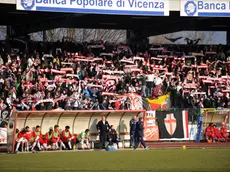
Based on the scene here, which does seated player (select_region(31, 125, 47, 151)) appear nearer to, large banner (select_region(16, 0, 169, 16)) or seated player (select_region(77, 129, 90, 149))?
seated player (select_region(77, 129, 90, 149))

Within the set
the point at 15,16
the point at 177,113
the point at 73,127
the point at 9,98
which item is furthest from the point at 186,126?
the point at 15,16

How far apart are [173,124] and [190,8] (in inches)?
276

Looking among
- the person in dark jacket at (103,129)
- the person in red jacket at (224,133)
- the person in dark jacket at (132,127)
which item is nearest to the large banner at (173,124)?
the person in red jacket at (224,133)

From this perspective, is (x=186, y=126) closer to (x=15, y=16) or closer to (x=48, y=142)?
(x=48, y=142)

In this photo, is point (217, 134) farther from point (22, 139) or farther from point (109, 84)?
point (22, 139)

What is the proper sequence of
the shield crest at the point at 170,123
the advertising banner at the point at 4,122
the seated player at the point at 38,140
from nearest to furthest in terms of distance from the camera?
the seated player at the point at 38,140
the advertising banner at the point at 4,122
the shield crest at the point at 170,123

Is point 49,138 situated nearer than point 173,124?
Yes

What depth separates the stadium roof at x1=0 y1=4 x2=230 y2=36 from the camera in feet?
140

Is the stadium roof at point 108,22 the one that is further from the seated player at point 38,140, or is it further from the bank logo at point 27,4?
the seated player at point 38,140

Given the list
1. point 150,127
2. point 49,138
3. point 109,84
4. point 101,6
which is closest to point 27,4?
point 101,6

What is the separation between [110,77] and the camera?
1602 inches

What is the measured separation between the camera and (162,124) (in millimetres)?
37625

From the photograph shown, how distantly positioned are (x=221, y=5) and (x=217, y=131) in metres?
7.65

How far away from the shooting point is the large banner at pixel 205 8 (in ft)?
128
